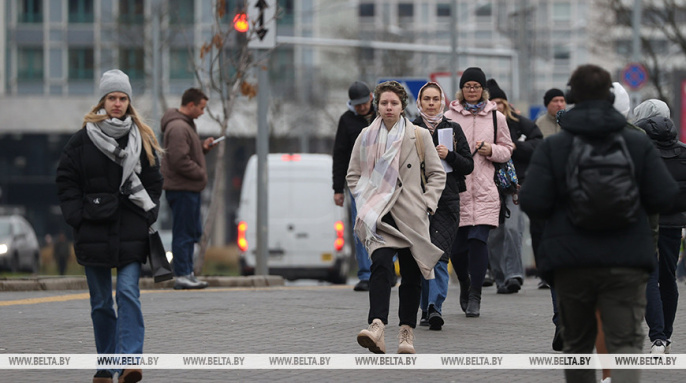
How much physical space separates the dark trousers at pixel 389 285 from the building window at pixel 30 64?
5600 centimetres

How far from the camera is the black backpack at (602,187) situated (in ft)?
19.2

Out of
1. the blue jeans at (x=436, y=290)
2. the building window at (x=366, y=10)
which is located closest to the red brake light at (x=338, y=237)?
the blue jeans at (x=436, y=290)

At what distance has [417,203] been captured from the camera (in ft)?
29.0

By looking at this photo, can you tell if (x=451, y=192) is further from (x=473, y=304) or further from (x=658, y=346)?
(x=658, y=346)

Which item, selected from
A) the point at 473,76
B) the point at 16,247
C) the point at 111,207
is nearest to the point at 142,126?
the point at 111,207

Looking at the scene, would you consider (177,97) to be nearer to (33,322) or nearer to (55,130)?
(55,130)

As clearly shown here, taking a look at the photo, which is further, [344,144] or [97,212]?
[344,144]

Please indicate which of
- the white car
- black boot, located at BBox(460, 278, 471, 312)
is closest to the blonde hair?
black boot, located at BBox(460, 278, 471, 312)

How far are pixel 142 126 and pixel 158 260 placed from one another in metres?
0.77

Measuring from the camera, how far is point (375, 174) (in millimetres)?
8844

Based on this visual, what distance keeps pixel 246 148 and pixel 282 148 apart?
196 inches

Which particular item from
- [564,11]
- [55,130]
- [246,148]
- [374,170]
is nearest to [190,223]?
[374,170]

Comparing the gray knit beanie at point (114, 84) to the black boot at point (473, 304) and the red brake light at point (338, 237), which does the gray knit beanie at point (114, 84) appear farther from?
the red brake light at point (338, 237)

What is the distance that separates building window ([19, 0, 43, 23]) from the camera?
63.2m
